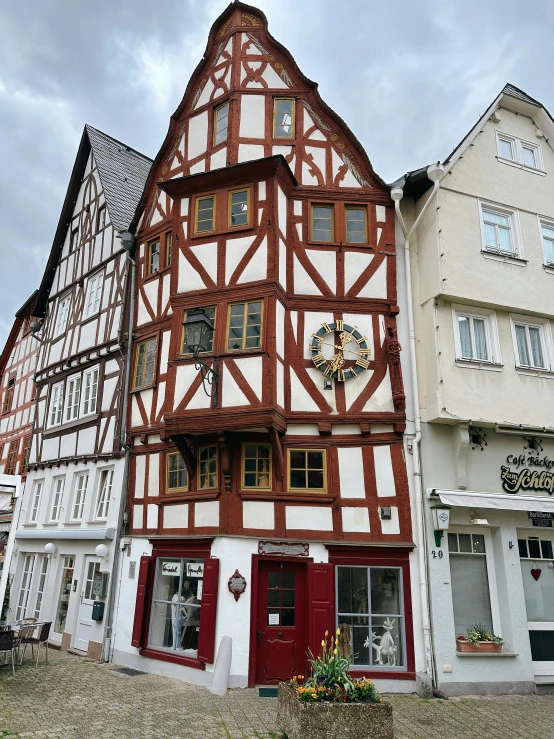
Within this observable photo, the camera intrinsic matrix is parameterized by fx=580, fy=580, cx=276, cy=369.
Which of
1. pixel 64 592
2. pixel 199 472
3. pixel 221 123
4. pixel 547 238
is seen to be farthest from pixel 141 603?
pixel 547 238

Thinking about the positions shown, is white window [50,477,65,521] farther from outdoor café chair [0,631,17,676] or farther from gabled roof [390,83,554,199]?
gabled roof [390,83,554,199]

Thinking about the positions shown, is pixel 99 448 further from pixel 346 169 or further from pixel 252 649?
pixel 346 169

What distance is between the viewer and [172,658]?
11.2m

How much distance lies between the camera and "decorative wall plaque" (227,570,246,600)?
10.5 metres

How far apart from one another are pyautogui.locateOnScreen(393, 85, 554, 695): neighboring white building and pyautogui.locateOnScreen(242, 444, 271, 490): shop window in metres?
3.03

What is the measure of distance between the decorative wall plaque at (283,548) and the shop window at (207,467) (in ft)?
5.13

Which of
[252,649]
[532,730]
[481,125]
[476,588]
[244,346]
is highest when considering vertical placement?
[481,125]

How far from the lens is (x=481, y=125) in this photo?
13703mm

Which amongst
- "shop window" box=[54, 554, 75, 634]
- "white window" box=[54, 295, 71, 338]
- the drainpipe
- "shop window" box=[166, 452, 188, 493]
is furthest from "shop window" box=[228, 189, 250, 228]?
"shop window" box=[54, 554, 75, 634]

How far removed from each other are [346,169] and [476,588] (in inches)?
370

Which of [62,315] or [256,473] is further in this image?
[62,315]

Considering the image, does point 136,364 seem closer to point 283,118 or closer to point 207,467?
point 207,467

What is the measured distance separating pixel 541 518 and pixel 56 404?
13754 mm

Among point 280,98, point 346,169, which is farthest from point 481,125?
point 280,98
